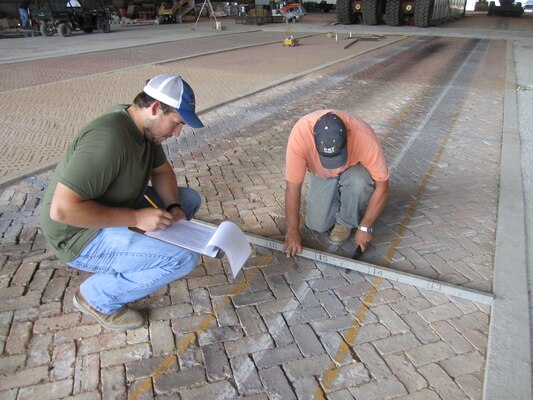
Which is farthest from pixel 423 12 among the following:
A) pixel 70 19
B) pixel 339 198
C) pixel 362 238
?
pixel 362 238

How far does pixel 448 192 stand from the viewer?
4.50 metres

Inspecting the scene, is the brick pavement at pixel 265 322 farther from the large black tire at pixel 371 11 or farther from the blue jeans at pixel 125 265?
the large black tire at pixel 371 11

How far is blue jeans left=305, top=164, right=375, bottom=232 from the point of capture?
3291mm

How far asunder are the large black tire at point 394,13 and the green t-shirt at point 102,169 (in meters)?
21.8

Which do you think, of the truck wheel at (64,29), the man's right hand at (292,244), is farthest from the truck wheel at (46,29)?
the man's right hand at (292,244)

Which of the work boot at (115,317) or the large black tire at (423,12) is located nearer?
the work boot at (115,317)

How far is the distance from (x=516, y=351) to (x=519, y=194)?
2.40 m

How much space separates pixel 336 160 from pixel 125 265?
150 centimetres

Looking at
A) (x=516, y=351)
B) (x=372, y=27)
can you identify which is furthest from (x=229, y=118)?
(x=372, y=27)

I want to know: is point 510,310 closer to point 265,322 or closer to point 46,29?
point 265,322

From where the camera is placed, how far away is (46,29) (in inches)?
711

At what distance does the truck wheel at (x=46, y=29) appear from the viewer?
706 inches

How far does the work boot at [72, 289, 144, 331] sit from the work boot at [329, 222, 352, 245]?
1706mm

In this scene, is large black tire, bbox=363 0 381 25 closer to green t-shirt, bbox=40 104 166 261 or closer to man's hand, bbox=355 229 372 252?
man's hand, bbox=355 229 372 252
